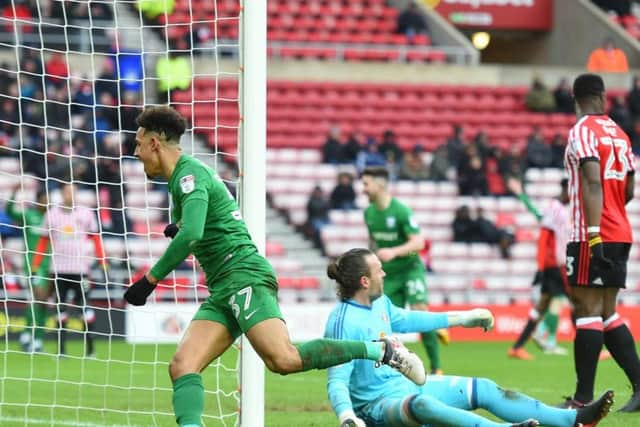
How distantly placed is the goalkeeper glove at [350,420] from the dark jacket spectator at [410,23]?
71.7 feet

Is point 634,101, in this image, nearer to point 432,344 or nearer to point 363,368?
point 432,344

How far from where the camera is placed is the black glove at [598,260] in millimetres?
8602

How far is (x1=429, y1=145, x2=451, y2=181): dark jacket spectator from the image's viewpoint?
24.1 meters

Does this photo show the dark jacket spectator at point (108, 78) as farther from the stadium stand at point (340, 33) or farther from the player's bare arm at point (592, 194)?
the player's bare arm at point (592, 194)

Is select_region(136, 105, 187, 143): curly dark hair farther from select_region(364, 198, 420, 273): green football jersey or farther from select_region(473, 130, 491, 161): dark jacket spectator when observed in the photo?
select_region(473, 130, 491, 161): dark jacket spectator

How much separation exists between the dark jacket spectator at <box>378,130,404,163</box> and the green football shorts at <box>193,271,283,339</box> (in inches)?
670

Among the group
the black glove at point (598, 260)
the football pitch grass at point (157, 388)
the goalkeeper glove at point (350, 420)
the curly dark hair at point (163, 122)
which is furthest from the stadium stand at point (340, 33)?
the goalkeeper glove at point (350, 420)

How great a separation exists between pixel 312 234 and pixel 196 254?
15.4 m

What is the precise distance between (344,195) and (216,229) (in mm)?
15584

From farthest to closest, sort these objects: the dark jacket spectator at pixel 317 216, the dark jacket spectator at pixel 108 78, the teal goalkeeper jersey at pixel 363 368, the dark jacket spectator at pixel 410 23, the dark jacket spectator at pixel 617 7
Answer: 1. the dark jacket spectator at pixel 617 7
2. the dark jacket spectator at pixel 410 23
3. the dark jacket spectator at pixel 317 216
4. the dark jacket spectator at pixel 108 78
5. the teal goalkeeper jersey at pixel 363 368

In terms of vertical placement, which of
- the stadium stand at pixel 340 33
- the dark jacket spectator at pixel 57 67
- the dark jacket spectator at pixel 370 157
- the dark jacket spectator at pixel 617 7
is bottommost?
the dark jacket spectator at pixel 370 157

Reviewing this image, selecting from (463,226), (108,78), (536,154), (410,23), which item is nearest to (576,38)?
(410,23)

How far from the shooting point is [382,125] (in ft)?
85.1

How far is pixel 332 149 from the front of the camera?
23719 millimetres
